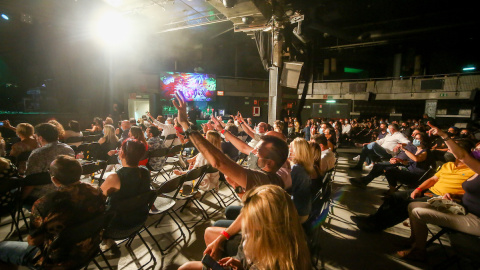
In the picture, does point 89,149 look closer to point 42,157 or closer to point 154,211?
point 42,157

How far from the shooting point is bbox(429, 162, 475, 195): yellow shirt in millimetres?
2639

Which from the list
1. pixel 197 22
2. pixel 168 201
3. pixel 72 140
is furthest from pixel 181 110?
pixel 197 22

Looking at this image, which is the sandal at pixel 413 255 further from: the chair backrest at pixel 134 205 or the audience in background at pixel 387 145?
the audience in background at pixel 387 145

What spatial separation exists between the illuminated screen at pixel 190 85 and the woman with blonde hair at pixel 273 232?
1605cm

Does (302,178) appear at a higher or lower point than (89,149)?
higher

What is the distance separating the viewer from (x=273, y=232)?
41.4 inches

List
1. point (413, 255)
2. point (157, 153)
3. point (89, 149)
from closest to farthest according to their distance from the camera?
point (413, 255) < point (157, 153) < point (89, 149)

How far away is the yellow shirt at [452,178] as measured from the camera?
2639 mm

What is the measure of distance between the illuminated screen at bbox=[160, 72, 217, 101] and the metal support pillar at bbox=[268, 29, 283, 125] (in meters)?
10.2

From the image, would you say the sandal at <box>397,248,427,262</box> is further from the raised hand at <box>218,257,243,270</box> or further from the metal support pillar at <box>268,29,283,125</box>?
the metal support pillar at <box>268,29,283,125</box>

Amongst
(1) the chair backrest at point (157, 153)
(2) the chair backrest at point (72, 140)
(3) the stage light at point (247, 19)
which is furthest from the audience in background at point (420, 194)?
(2) the chair backrest at point (72, 140)

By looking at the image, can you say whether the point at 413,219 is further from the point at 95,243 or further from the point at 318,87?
the point at 318,87

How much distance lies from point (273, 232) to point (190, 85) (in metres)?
17.0

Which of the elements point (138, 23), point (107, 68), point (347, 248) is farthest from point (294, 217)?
point (107, 68)
